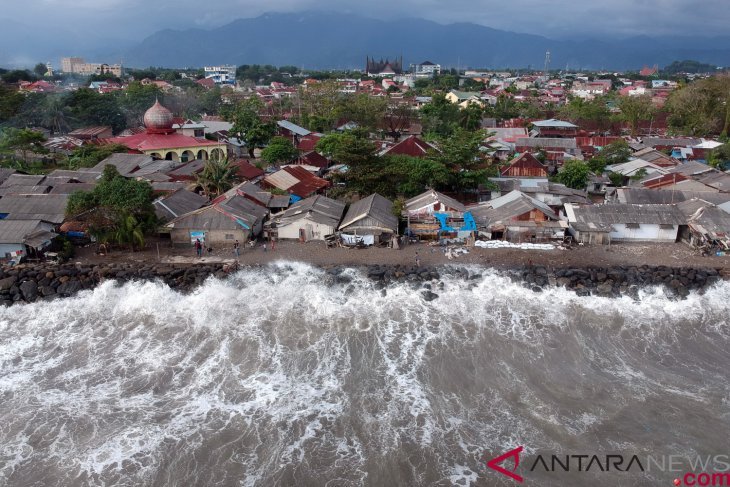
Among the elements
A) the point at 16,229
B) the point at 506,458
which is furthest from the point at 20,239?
the point at 506,458

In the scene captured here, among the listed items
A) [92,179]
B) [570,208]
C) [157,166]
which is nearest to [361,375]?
[570,208]

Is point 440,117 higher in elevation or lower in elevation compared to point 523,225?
higher

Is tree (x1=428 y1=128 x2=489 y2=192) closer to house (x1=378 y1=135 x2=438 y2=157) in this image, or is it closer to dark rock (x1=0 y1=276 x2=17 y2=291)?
house (x1=378 y1=135 x2=438 y2=157)

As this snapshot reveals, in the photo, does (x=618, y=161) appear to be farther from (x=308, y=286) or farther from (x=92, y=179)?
(x=92, y=179)

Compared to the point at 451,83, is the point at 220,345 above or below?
below

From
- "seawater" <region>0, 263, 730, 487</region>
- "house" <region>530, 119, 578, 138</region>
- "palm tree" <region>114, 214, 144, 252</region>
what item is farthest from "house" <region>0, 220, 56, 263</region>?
"house" <region>530, 119, 578, 138</region>

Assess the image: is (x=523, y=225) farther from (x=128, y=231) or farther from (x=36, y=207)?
(x=36, y=207)
